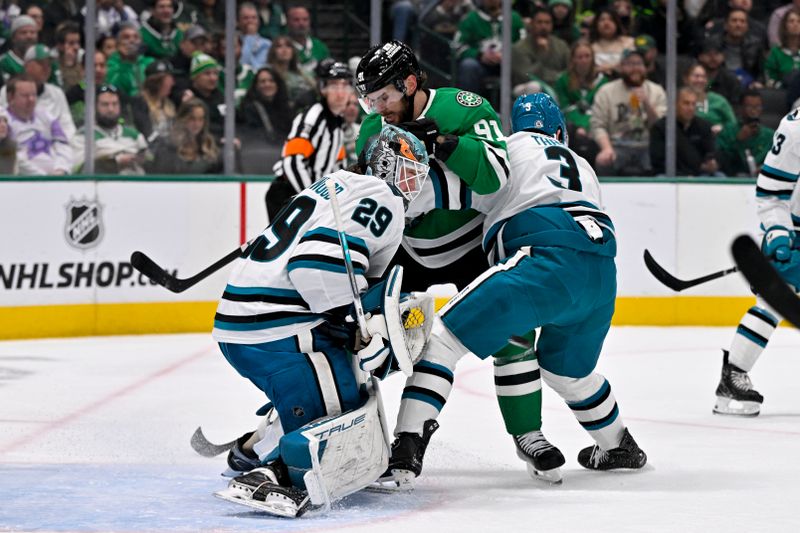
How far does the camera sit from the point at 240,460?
3311 millimetres

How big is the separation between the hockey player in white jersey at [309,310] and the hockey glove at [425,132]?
0.54 feet

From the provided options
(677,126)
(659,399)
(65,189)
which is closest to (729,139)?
(677,126)

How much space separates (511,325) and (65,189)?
3.69 m

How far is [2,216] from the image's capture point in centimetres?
618

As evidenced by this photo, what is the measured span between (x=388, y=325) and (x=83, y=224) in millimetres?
3800

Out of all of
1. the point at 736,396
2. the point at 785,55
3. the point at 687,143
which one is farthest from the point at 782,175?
the point at 785,55

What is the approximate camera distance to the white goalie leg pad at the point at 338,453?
111 inches

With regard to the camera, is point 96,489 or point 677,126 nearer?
point 96,489

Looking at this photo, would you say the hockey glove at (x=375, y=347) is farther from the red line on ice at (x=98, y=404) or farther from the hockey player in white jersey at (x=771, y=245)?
the hockey player in white jersey at (x=771, y=245)

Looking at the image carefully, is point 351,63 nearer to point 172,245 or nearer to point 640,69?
point 172,245

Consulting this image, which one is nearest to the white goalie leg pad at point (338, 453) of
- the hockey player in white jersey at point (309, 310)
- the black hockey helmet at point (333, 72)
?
the hockey player in white jersey at point (309, 310)

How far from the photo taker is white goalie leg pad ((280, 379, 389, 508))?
282cm

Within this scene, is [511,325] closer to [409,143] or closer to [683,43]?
[409,143]

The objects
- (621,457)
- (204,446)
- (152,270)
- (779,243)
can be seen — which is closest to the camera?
(621,457)
